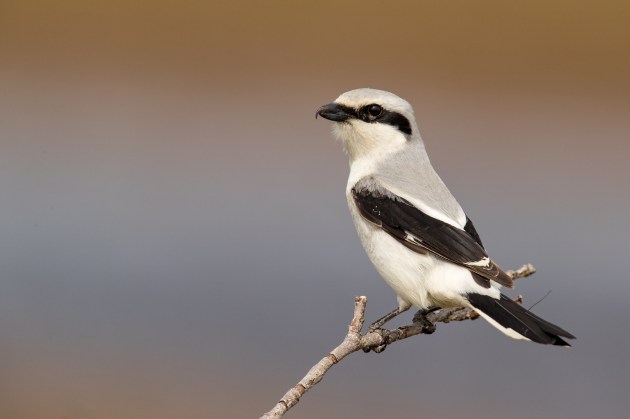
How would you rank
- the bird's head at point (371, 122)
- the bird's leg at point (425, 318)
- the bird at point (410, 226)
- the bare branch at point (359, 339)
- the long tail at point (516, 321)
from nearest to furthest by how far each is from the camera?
the bare branch at point (359, 339)
the long tail at point (516, 321)
the bird at point (410, 226)
the bird's leg at point (425, 318)
the bird's head at point (371, 122)

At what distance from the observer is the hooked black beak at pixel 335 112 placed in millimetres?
2156

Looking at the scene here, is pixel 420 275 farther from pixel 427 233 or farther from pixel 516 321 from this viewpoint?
pixel 516 321

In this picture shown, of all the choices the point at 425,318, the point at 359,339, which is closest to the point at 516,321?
the point at 359,339

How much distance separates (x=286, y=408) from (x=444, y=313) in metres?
0.93

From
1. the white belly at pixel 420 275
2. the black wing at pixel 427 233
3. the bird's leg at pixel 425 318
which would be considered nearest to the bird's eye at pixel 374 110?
the black wing at pixel 427 233

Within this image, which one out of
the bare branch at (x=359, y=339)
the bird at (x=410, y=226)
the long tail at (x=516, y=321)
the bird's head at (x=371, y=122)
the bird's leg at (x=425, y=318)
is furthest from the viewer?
the bird's head at (x=371, y=122)

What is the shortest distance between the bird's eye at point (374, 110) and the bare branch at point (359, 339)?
A: 565mm

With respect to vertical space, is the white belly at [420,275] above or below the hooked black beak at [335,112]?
below

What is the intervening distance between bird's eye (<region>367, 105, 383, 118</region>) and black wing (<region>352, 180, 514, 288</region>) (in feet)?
0.83

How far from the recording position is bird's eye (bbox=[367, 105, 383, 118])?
2.21 meters

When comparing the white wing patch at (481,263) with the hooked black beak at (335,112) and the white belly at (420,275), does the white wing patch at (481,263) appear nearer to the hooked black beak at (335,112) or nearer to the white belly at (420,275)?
the white belly at (420,275)

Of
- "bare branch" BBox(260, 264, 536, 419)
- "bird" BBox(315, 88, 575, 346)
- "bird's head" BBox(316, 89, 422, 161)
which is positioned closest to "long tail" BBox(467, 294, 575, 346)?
"bird" BBox(315, 88, 575, 346)

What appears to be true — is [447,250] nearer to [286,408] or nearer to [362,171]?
[362,171]

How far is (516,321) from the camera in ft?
5.46
